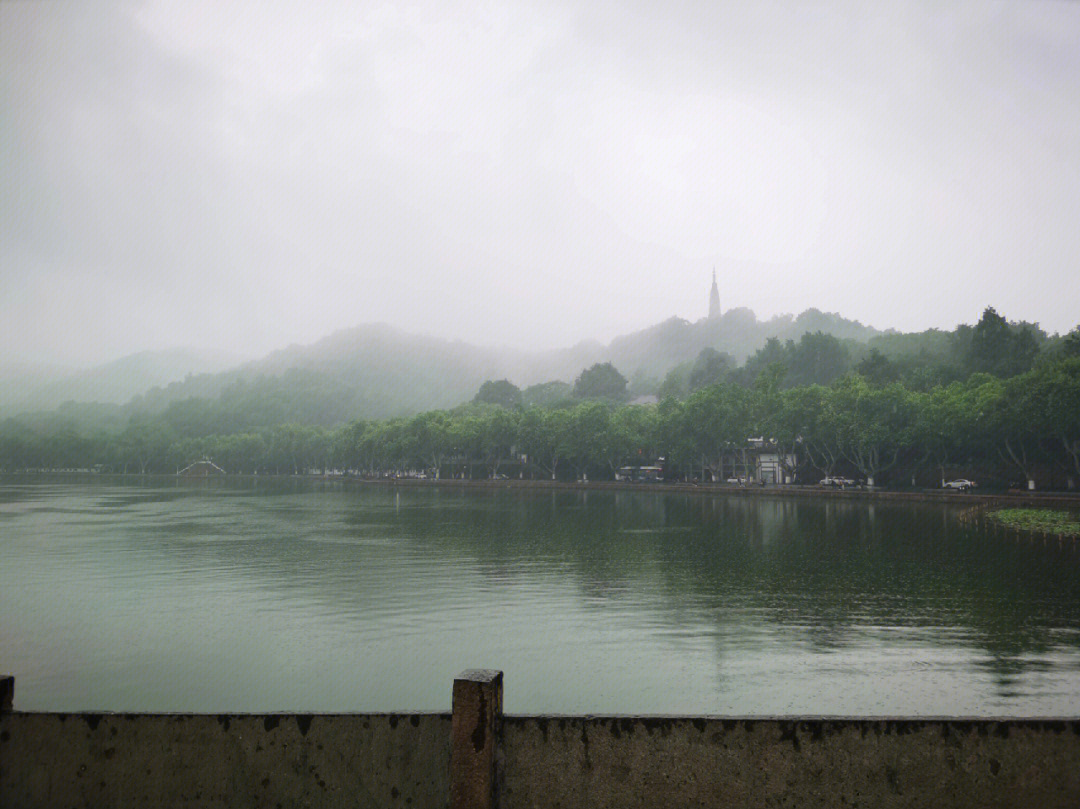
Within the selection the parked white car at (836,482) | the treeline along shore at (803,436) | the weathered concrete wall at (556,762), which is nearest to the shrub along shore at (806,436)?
the treeline along shore at (803,436)

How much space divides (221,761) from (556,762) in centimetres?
296

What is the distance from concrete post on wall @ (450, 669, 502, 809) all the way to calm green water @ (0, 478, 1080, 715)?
7.89m

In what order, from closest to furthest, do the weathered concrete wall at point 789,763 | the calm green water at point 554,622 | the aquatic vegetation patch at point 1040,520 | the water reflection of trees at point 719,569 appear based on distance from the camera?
the weathered concrete wall at point 789,763, the calm green water at point 554,622, the water reflection of trees at point 719,569, the aquatic vegetation patch at point 1040,520

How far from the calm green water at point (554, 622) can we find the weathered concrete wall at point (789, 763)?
24.5 ft

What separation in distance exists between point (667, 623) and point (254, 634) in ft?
35.6

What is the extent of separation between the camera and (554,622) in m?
20.9

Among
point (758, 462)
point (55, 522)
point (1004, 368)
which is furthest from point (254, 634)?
point (1004, 368)

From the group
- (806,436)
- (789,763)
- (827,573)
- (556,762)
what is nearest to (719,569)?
(827,573)

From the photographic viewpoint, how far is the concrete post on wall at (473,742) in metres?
6.38

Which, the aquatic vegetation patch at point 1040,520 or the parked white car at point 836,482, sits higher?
the parked white car at point 836,482

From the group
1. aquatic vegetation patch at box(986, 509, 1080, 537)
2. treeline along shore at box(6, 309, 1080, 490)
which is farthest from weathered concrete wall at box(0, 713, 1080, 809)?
treeline along shore at box(6, 309, 1080, 490)

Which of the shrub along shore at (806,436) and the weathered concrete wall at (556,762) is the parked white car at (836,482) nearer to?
the shrub along shore at (806,436)

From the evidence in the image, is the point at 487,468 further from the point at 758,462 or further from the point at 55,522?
the point at 55,522

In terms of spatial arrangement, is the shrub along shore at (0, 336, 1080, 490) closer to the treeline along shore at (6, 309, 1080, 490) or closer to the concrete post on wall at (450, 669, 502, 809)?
the treeline along shore at (6, 309, 1080, 490)
